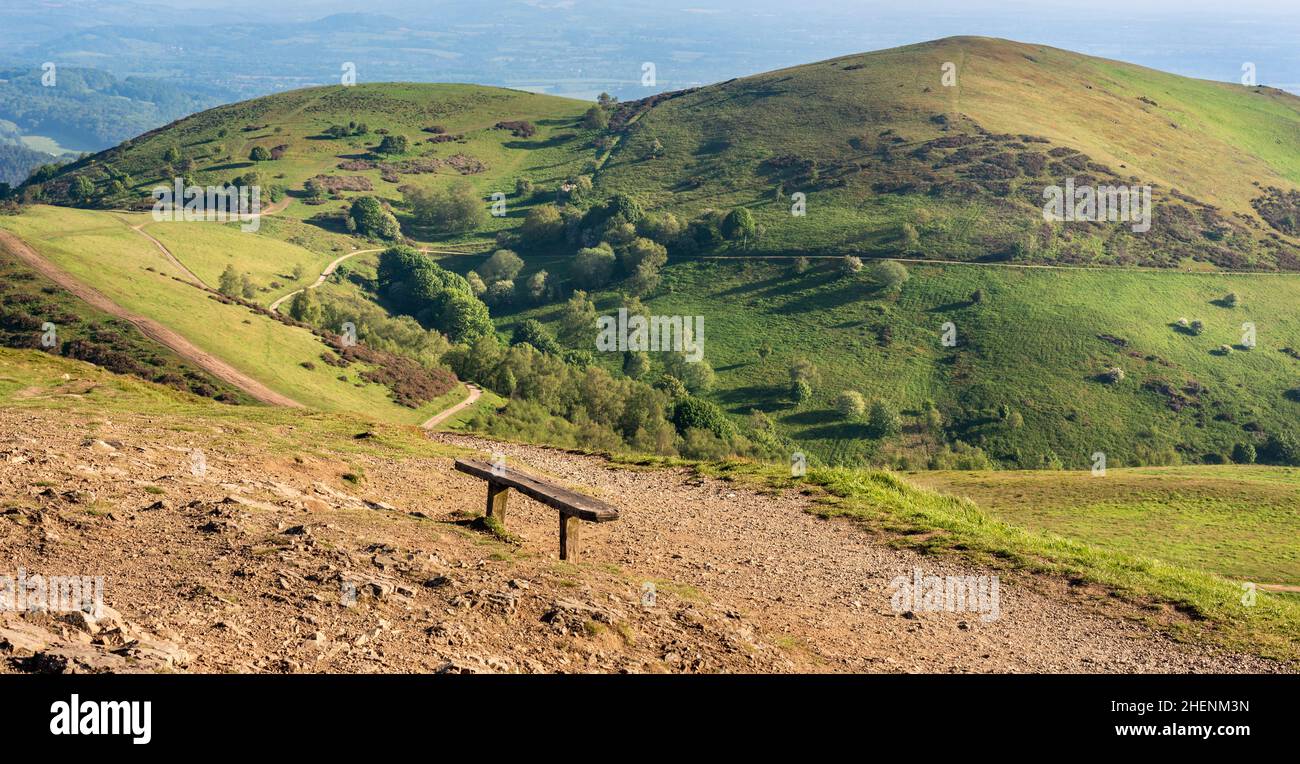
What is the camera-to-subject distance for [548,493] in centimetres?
1794

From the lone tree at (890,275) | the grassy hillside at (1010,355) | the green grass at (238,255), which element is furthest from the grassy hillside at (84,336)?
the lone tree at (890,275)

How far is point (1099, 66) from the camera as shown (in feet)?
630

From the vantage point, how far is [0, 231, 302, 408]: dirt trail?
1996 inches

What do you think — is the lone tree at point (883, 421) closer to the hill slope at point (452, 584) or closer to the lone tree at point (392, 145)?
the hill slope at point (452, 584)

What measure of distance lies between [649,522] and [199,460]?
9.83 metres

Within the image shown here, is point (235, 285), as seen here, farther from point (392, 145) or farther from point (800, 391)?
point (392, 145)

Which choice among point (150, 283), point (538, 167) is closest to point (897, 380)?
point (150, 283)

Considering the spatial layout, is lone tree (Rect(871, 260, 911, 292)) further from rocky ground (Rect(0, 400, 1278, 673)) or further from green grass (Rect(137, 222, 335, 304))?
rocky ground (Rect(0, 400, 1278, 673))
